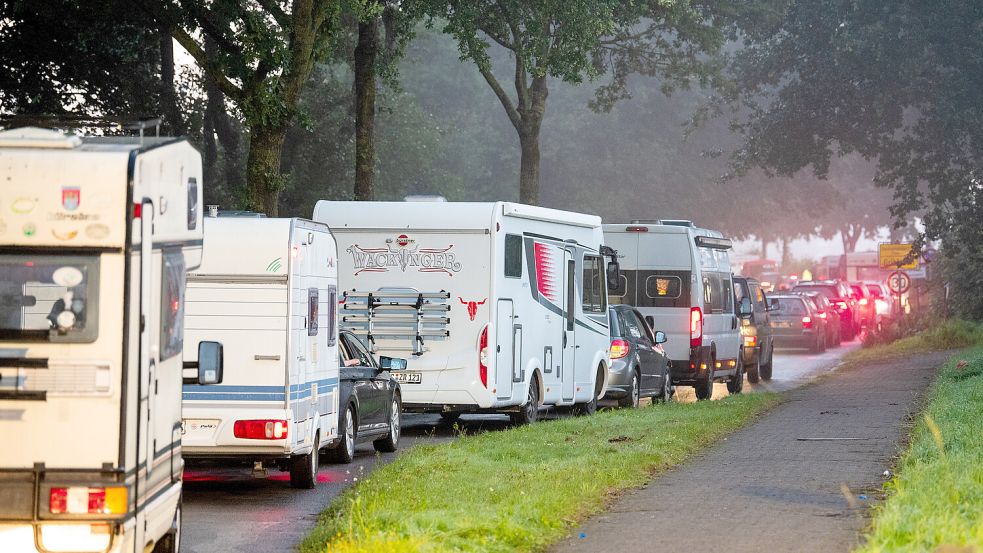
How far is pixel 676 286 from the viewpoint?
24.1 metres

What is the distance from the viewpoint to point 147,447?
→ 7.87m

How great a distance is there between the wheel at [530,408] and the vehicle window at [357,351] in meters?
3.36

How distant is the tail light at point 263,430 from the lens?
1261cm

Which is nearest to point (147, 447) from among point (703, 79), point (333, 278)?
point (333, 278)

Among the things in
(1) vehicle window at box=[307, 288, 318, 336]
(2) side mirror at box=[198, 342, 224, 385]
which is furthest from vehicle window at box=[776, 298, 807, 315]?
(2) side mirror at box=[198, 342, 224, 385]

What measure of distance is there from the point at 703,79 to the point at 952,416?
21.3 meters

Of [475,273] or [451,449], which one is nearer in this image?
[451,449]

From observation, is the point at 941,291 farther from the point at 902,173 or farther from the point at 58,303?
the point at 58,303

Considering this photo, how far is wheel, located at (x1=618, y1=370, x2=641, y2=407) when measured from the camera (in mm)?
22547

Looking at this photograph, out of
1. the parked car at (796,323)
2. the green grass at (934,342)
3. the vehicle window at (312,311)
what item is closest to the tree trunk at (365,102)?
the vehicle window at (312,311)

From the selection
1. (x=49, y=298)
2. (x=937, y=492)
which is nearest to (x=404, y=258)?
(x=937, y=492)

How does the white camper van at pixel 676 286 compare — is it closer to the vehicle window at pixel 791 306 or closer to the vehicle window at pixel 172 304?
the vehicle window at pixel 172 304

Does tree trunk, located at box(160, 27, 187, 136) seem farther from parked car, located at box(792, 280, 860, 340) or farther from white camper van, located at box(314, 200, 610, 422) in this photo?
parked car, located at box(792, 280, 860, 340)

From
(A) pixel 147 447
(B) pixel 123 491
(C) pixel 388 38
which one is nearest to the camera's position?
(B) pixel 123 491
